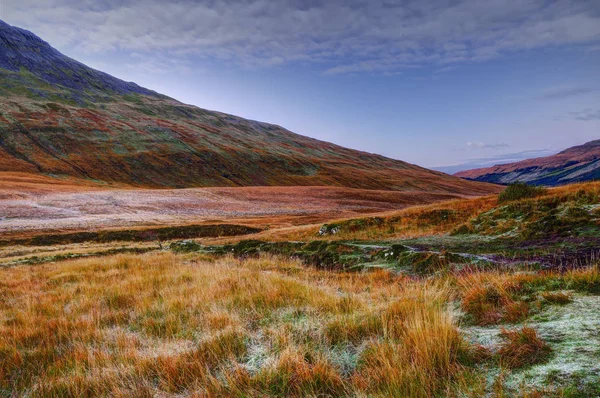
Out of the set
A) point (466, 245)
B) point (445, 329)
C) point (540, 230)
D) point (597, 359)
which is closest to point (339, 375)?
point (445, 329)

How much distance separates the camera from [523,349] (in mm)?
2969

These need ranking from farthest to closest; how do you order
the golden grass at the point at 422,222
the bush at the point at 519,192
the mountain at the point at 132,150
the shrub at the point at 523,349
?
the mountain at the point at 132,150 < the bush at the point at 519,192 < the golden grass at the point at 422,222 < the shrub at the point at 523,349

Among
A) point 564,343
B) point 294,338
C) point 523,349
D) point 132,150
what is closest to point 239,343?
point 294,338

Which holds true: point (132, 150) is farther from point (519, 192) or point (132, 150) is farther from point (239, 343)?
point (239, 343)

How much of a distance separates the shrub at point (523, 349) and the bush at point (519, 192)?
1803 cm

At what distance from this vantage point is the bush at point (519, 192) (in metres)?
18.2

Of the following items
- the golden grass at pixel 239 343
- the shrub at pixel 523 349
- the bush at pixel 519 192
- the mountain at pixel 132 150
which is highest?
the mountain at pixel 132 150

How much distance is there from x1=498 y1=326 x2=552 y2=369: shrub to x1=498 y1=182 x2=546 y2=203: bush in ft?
59.2

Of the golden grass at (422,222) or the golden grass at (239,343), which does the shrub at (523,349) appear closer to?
the golden grass at (239,343)

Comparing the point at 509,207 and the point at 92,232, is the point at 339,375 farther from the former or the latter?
the point at 92,232

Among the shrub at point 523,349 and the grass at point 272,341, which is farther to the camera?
the grass at point 272,341

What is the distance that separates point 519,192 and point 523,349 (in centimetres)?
1900

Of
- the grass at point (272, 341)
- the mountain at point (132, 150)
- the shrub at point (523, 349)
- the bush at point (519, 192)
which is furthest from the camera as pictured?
the mountain at point (132, 150)

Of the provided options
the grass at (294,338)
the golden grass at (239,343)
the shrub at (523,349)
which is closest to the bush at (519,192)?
the grass at (294,338)
